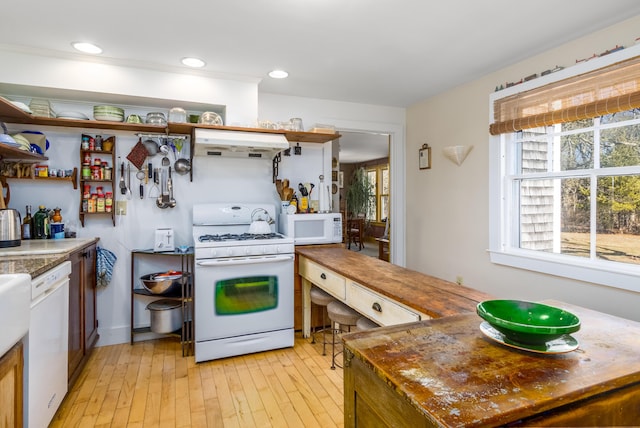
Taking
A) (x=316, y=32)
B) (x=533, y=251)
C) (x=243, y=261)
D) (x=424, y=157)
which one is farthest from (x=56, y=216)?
(x=533, y=251)

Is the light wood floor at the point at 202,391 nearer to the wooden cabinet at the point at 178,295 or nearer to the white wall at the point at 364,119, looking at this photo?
the wooden cabinet at the point at 178,295

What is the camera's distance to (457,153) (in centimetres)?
329

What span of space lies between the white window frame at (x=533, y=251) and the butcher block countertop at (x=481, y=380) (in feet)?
4.47

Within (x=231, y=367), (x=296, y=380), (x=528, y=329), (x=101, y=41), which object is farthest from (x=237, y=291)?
(x=528, y=329)

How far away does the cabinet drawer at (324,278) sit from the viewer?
2221 millimetres

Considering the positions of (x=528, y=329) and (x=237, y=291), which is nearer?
(x=528, y=329)

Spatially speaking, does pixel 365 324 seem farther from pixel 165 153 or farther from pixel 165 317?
pixel 165 153

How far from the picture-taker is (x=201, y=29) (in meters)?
2.24

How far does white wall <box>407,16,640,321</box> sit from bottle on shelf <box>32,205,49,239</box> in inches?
135

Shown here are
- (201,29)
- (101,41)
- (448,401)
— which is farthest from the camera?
(101,41)

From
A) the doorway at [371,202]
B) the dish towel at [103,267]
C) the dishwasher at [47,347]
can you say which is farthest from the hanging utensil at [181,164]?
the doorway at [371,202]

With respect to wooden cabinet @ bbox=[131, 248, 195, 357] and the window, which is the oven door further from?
the window

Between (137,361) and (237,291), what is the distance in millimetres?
923

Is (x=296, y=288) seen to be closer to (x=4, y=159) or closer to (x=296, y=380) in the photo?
(x=296, y=380)
